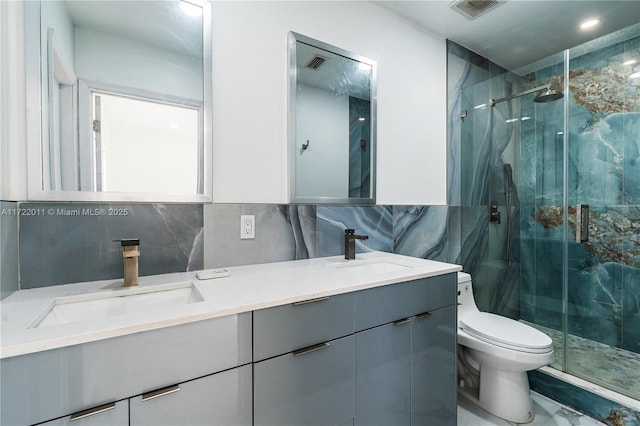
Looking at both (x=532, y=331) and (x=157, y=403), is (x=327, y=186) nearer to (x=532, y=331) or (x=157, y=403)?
(x=157, y=403)

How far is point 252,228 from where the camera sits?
4.68ft

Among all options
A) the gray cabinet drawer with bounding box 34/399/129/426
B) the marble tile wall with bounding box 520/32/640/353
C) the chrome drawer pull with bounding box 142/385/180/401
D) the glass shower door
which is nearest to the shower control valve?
the marble tile wall with bounding box 520/32/640/353

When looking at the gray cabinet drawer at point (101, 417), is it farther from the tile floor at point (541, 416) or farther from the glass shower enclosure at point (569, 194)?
the glass shower enclosure at point (569, 194)

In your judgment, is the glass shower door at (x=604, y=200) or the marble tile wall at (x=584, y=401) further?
the glass shower door at (x=604, y=200)

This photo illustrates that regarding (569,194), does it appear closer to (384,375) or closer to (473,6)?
(473,6)

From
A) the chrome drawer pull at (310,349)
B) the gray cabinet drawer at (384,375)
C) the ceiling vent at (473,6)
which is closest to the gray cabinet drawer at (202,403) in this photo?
the chrome drawer pull at (310,349)

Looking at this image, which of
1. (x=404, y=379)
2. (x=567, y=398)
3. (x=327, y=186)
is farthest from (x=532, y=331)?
(x=327, y=186)

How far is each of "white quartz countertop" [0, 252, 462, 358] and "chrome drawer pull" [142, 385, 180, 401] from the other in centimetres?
16

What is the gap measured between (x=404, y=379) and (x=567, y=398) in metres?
1.38

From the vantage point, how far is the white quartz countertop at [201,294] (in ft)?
2.15

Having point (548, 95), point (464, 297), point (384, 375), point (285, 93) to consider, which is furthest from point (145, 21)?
point (548, 95)

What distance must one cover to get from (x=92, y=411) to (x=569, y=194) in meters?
3.06

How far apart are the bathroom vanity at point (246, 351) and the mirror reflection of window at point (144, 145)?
391mm

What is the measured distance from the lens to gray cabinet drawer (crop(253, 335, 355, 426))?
0.88m
